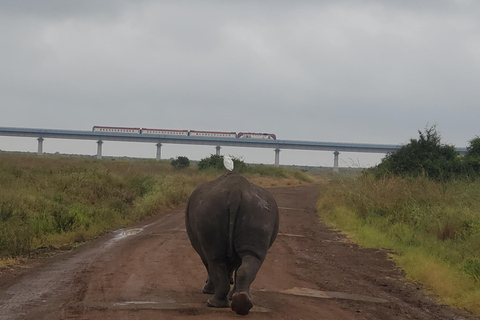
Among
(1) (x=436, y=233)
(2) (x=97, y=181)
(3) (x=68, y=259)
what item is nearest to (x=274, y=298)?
(3) (x=68, y=259)

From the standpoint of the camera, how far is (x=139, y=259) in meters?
12.0

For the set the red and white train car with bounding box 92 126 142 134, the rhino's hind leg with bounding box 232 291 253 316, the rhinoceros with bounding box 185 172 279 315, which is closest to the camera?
the rhino's hind leg with bounding box 232 291 253 316

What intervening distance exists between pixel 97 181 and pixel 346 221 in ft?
34.6

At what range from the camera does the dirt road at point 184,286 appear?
24.3 feet

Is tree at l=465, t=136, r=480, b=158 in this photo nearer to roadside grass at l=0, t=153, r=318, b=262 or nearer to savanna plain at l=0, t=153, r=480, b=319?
savanna plain at l=0, t=153, r=480, b=319

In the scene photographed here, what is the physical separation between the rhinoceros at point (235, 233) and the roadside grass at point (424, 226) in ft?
13.2

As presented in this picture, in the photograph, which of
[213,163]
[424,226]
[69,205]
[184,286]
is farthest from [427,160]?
[213,163]

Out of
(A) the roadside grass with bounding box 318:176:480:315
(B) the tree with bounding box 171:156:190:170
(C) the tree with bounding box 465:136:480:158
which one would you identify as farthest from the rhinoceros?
(B) the tree with bounding box 171:156:190:170

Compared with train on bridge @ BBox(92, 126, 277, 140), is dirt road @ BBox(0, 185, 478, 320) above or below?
below

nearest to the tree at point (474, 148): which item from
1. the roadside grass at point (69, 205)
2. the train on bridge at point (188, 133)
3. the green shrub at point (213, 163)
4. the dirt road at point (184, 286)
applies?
the roadside grass at point (69, 205)

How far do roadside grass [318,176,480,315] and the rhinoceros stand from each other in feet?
13.2

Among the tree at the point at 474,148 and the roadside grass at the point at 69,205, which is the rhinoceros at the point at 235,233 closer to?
the roadside grass at the point at 69,205

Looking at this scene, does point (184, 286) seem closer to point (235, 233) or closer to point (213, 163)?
point (235, 233)

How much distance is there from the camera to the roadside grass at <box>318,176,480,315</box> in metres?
10.5
